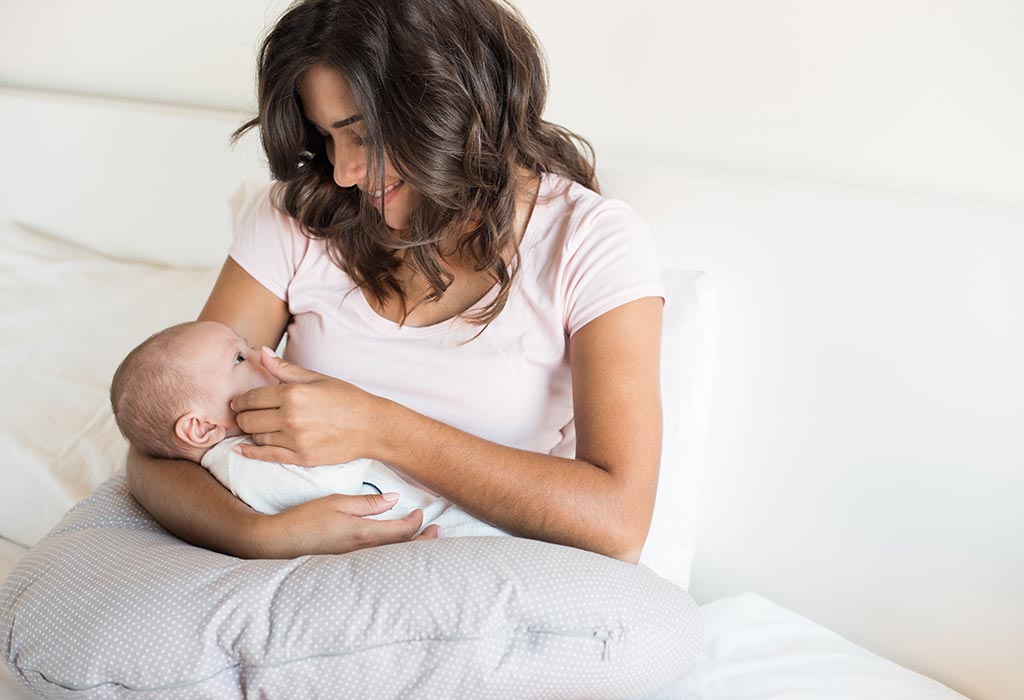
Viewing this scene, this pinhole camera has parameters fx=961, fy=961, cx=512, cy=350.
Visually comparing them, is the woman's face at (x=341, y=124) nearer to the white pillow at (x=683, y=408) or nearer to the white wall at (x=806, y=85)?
the white pillow at (x=683, y=408)

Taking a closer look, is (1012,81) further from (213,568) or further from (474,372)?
(213,568)

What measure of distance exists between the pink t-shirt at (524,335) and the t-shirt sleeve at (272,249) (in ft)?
0.27

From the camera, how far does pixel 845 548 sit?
59.4 inches

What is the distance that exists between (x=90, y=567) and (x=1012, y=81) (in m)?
1.42

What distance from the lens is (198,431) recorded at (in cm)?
130

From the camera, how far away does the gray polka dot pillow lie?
38.9 inches

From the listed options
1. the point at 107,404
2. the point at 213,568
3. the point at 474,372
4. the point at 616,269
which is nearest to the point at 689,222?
the point at 616,269

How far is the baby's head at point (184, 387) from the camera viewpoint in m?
1.27

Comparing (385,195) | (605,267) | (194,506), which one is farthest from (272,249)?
(605,267)

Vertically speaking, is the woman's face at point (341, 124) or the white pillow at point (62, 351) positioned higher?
the woman's face at point (341, 124)

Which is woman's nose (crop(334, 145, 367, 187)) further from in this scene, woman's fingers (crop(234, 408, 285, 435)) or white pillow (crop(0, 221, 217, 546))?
white pillow (crop(0, 221, 217, 546))

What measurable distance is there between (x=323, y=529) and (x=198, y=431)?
10.0 inches

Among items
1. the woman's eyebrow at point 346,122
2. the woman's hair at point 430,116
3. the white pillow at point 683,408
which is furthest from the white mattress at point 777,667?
the woman's eyebrow at point 346,122

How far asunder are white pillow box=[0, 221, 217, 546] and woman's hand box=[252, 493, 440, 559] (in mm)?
589
